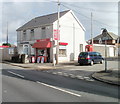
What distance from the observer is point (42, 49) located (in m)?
30.3

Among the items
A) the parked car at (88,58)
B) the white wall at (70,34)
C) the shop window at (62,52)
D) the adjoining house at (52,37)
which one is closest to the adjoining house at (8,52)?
the adjoining house at (52,37)

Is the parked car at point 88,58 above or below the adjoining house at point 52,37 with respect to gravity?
below

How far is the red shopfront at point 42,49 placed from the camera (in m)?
28.2

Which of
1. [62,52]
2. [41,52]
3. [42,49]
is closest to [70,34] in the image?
[62,52]

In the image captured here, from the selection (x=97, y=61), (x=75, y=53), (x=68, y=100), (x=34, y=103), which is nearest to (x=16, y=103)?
(x=34, y=103)

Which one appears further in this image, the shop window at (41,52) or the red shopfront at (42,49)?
the shop window at (41,52)

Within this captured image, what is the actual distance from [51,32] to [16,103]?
23273 millimetres

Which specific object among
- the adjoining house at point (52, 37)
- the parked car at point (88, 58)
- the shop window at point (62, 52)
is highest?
the adjoining house at point (52, 37)

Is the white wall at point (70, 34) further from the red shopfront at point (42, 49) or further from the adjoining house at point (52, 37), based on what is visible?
the red shopfront at point (42, 49)

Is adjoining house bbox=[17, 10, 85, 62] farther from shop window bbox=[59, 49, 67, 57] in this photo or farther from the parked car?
the parked car

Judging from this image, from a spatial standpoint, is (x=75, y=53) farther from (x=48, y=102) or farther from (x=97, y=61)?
(x=48, y=102)

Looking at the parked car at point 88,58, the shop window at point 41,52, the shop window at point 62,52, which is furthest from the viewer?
the shop window at point 41,52

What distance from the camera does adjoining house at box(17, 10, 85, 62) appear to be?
29094 mm

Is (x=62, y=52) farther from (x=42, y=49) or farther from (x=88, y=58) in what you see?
(x=88, y=58)
